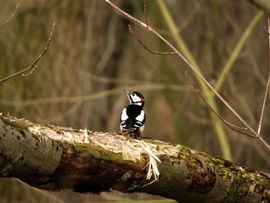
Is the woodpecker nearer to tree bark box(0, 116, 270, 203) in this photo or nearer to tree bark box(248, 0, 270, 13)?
tree bark box(0, 116, 270, 203)

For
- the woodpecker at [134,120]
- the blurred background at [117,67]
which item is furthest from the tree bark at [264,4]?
the blurred background at [117,67]

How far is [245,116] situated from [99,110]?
188 centimetres

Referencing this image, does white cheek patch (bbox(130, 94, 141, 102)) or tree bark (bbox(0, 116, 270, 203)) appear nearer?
tree bark (bbox(0, 116, 270, 203))

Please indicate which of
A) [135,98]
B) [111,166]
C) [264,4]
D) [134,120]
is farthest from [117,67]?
[111,166]

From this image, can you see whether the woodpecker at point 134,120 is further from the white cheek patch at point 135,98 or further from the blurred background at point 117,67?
the blurred background at point 117,67

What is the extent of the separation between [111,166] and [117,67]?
6.99 metres

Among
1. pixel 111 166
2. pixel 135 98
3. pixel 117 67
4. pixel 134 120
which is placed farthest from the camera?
pixel 117 67

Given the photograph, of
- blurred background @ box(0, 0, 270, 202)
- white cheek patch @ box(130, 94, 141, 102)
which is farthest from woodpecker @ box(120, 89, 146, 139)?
blurred background @ box(0, 0, 270, 202)

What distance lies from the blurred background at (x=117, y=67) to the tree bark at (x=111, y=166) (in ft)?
11.2

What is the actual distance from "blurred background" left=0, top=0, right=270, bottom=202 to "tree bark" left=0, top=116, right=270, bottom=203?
3408 millimetres

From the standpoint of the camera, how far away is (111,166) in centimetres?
278

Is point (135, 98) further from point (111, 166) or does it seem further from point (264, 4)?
point (111, 166)

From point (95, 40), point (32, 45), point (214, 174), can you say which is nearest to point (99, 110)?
point (95, 40)

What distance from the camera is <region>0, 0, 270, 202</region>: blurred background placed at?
7.65 meters
